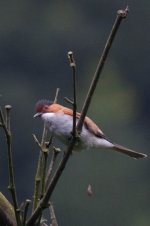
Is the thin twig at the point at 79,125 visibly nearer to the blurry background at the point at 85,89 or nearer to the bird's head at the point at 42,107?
the bird's head at the point at 42,107

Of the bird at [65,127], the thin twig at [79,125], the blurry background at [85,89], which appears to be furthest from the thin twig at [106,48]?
the blurry background at [85,89]

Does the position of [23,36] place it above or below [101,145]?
below

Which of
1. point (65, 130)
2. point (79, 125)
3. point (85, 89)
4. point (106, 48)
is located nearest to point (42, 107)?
point (65, 130)

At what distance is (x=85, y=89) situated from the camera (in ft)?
95.1

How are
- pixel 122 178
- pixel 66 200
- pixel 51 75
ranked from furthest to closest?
pixel 51 75 < pixel 122 178 < pixel 66 200

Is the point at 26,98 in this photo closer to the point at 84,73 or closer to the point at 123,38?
the point at 84,73

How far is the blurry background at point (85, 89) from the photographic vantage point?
77.7ft

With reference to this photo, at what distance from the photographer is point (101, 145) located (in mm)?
4930

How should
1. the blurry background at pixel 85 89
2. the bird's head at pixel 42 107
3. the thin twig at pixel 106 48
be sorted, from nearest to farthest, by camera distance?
the thin twig at pixel 106 48, the bird's head at pixel 42 107, the blurry background at pixel 85 89

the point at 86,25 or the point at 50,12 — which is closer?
the point at 86,25

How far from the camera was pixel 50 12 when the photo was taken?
40062 millimetres

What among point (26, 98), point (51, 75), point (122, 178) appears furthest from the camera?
point (51, 75)

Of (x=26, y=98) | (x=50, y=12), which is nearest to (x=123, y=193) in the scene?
(x=26, y=98)

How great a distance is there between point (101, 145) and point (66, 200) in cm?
1856
